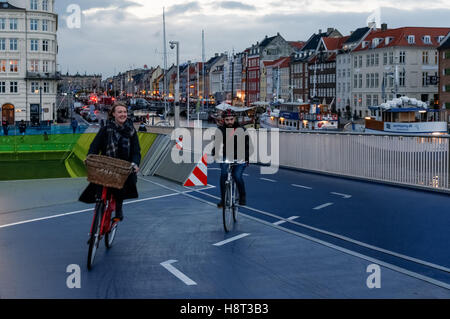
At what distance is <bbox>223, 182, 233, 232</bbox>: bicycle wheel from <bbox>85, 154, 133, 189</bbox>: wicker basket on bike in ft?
8.43

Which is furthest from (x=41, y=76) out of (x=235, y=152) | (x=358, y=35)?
(x=235, y=152)

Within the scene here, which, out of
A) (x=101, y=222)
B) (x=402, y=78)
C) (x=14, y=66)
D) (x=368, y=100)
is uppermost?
(x=14, y=66)

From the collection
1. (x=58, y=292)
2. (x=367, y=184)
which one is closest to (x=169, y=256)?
(x=58, y=292)

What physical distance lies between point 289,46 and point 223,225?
153 meters

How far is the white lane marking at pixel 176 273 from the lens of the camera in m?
7.18

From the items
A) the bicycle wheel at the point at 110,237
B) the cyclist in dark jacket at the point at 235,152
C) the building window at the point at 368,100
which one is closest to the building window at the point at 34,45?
the building window at the point at 368,100

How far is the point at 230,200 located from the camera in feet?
34.1

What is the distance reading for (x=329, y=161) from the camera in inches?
776

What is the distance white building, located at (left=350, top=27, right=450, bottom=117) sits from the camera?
95.3 metres

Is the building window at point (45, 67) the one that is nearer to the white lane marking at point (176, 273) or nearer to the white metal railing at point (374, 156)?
the white metal railing at point (374, 156)

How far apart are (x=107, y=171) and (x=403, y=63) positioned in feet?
304

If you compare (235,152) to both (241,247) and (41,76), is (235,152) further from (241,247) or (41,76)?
(41,76)

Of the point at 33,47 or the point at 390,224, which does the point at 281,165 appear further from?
the point at 33,47

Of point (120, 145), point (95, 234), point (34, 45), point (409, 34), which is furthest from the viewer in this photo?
point (409, 34)
